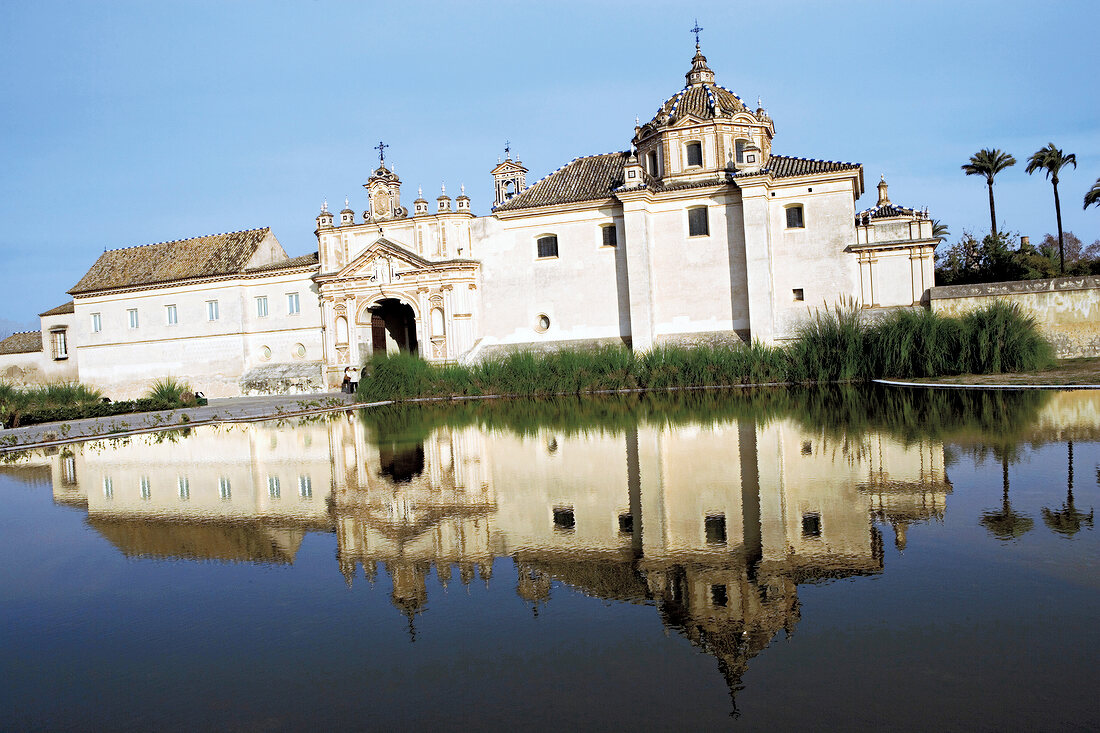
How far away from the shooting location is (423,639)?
202 inches

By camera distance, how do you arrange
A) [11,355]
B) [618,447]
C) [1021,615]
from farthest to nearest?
[11,355]
[618,447]
[1021,615]

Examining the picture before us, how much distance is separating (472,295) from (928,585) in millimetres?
27504

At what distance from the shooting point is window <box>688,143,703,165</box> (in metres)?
30.0

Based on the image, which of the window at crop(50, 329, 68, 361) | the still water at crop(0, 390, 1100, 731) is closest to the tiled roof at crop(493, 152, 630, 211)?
the still water at crop(0, 390, 1100, 731)

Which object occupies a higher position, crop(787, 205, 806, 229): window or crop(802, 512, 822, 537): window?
crop(787, 205, 806, 229): window

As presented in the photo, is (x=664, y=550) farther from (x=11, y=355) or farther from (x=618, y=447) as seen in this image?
(x=11, y=355)

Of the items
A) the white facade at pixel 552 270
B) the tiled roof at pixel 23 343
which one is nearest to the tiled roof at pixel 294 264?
the white facade at pixel 552 270

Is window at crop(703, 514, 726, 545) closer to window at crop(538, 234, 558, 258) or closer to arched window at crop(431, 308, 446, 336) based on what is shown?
window at crop(538, 234, 558, 258)

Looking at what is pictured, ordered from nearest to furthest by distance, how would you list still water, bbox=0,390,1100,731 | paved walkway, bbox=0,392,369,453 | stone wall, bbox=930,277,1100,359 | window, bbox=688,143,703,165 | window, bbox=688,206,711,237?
still water, bbox=0,390,1100,731, paved walkway, bbox=0,392,369,453, stone wall, bbox=930,277,1100,359, window, bbox=688,206,711,237, window, bbox=688,143,703,165

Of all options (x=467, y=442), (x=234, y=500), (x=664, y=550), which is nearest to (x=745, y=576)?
(x=664, y=550)

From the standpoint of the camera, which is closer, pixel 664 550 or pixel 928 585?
pixel 928 585

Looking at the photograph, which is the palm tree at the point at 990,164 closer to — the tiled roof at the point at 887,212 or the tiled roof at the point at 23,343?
the tiled roof at the point at 887,212

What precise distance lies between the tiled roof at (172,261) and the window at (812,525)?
104 ft

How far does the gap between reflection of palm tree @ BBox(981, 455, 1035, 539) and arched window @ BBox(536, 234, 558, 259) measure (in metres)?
25.0
